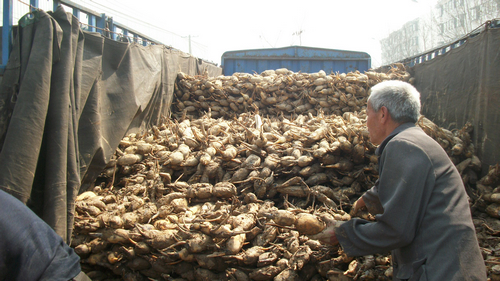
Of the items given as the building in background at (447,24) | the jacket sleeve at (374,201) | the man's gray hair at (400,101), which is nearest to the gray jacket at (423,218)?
the man's gray hair at (400,101)

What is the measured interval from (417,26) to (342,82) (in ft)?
98.6

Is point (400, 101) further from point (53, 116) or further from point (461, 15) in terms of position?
point (461, 15)

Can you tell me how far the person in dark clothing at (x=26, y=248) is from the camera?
123 cm

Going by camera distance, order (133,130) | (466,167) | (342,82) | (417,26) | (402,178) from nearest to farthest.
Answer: (402,178)
(466,167)
(133,130)
(342,82)
(417,26)

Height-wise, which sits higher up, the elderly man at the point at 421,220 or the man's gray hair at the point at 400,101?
the man's gray hair at the point at 400,101

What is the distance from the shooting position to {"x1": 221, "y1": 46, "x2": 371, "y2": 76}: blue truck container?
798 cm

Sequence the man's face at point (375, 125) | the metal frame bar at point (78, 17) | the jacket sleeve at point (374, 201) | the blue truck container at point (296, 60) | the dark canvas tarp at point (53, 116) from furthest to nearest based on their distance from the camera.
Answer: the blue truck container at point (296, 60)
the metal frame bar at point (78, 17)
the dark canvas tarp at point (53, 116)
the jacket sleeve at point (374, 201)
the man's face at point (375, 125)

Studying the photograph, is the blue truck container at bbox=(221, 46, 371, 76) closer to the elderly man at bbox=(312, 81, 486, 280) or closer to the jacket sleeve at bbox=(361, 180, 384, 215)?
the jacket sleeve at bbox=(361, 180, 384, 215)

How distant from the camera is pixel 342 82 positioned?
6211mm

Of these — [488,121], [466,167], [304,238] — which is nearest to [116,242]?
[304,238]

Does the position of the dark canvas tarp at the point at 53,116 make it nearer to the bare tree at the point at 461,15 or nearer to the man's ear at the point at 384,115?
the man's ear at the point at 384,115

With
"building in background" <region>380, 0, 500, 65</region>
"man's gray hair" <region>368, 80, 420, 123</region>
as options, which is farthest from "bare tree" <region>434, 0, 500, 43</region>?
"man's gray hair" <region>368, 80, 420, 123</region>

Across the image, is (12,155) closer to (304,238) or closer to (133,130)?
(133,130)

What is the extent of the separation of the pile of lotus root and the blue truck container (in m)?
Answer: 3.14
